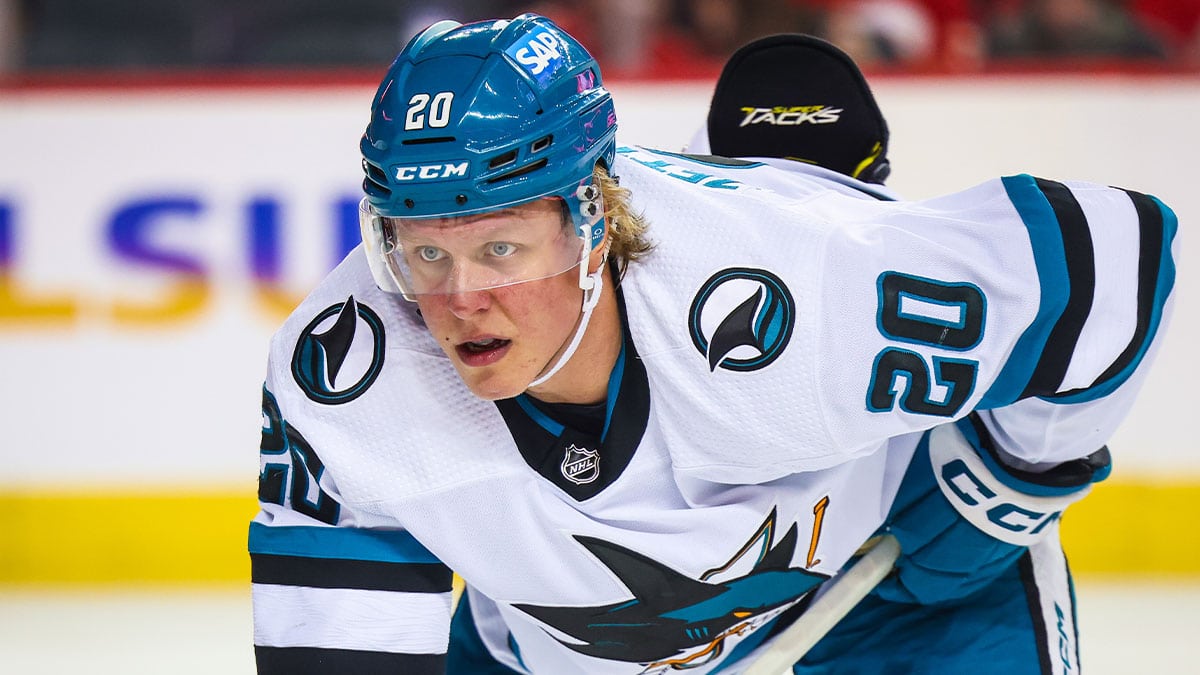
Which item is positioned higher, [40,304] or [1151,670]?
[40,304]

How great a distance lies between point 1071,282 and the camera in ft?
5.20

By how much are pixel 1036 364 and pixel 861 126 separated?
603mm

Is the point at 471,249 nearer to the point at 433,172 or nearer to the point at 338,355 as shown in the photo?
the point at 433,172

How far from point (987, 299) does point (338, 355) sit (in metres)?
0.74

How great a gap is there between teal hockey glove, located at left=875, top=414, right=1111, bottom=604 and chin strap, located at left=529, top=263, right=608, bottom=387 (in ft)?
1.93

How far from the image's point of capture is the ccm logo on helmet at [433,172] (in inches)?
57.9

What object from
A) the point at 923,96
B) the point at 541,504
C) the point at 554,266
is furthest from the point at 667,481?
the point at 923,96

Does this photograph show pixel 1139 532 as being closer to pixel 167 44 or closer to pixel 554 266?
pixel 554 266

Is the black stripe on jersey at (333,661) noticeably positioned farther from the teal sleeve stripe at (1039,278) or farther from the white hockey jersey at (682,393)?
the teal sleeve stripe at (1039,278)

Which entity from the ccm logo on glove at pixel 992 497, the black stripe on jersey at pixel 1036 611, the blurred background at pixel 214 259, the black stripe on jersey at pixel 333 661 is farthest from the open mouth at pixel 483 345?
the blurred background at pixel 214 259

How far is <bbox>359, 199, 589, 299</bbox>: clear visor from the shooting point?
60.6 inches

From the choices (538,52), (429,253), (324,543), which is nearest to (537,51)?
(538,52)

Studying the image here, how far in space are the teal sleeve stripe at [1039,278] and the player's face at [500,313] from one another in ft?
1.68

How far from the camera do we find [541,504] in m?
1.66
